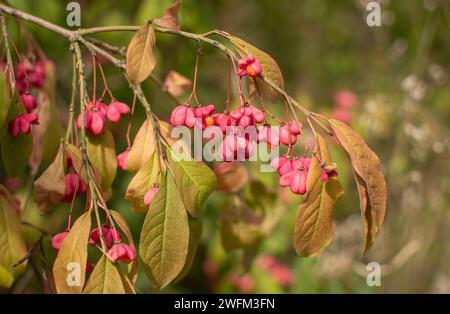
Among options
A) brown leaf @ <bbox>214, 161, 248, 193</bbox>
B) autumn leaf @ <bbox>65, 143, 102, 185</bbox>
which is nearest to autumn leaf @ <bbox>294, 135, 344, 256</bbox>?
autumn leaf @ <bbox>65, 143, 102, 185</bbox>

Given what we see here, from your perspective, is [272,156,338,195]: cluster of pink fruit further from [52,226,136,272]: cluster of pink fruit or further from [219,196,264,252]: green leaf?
[219,196,264,252]: green leaf

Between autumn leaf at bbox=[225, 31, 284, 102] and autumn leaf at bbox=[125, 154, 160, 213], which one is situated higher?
autumn leaf at bbox=[225, 31, 284, 102]

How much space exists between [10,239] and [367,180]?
28.3 inches

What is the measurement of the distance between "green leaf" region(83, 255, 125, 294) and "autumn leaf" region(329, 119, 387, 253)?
1.37 ft

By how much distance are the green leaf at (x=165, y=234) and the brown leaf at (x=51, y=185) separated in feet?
0.71

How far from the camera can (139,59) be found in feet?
3.78

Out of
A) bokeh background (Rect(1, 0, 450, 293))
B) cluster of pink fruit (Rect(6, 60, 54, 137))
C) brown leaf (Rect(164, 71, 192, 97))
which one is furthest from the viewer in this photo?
bokeh background (Rect(1, 0, 450, 293))

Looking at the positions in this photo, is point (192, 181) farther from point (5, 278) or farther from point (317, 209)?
point (5, 278)

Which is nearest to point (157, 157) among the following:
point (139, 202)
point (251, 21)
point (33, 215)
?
point (139, 202)

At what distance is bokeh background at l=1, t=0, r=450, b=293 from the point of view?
233cm

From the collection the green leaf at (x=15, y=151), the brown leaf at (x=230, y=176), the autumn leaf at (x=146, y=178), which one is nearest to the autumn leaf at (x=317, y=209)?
the autumn leaf at (x=146, y=178)

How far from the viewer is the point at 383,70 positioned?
406cm

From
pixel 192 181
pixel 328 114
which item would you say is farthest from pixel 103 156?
pixel 328 114

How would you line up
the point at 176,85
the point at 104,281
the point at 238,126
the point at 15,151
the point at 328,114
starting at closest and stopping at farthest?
1. the point at 104,281
2. the point at 238,126
3. the point at 15,151
4. the point at 176,85
5. the point at 328,114
